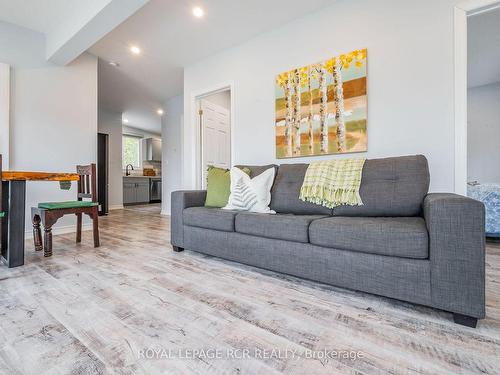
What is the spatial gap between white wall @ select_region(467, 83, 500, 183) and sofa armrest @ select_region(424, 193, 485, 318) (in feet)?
17.5

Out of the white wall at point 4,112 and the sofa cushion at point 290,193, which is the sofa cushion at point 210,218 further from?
the white wall at point 4,112

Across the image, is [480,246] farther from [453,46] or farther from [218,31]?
[218,31]

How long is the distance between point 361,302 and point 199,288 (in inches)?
39.2

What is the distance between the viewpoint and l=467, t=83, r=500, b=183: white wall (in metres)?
4.93

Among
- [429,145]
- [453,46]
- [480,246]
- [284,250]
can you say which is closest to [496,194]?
[429,145]

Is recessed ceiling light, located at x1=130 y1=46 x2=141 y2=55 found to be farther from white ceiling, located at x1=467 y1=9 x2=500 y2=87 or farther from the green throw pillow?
white ceiling, located at x1=467 y1=9 x2=500 y2=87

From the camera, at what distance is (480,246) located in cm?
113

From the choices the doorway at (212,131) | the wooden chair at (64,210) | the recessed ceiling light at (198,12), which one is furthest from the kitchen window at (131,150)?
the recessed ceiling light at (198,12)

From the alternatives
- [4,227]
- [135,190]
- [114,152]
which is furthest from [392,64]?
[135,190]

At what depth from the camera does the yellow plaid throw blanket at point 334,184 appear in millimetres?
1938

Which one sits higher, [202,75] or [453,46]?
[202,75]

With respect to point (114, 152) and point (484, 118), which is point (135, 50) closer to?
point (114, 152)
